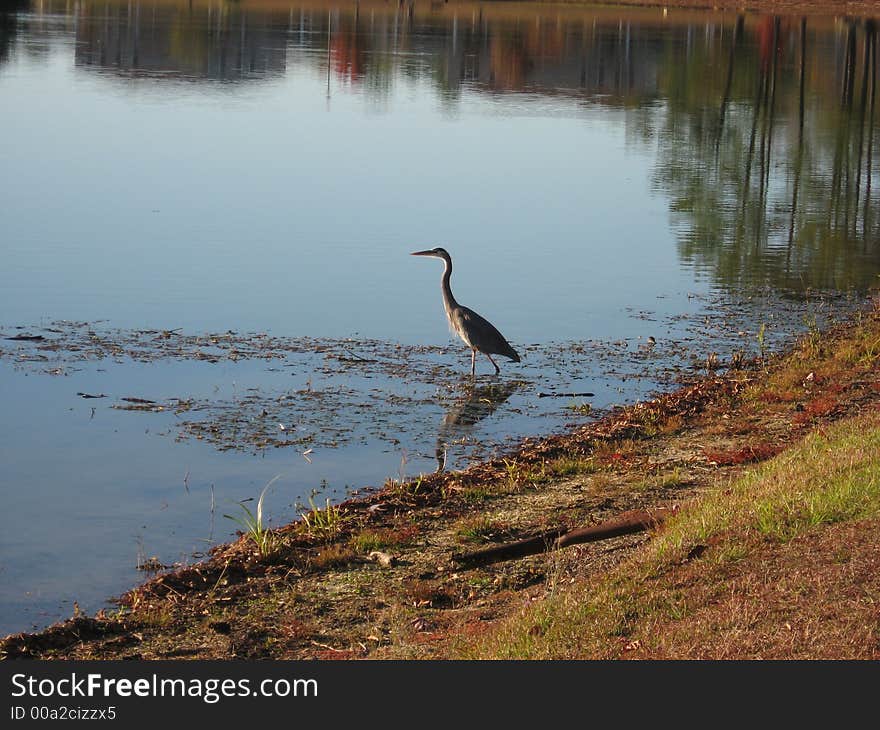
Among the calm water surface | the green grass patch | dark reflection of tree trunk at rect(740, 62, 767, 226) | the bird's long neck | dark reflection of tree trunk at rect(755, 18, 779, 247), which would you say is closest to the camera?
the green grass patch

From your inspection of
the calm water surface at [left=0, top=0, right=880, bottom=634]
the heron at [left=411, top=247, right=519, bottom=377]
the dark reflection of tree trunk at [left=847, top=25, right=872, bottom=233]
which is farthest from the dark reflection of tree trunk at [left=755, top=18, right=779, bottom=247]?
the heron at [left=411, top=247, right=519, bottom=377]

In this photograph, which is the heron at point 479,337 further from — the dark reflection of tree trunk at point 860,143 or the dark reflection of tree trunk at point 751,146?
the dark reflection of tree trunk at point 860,143

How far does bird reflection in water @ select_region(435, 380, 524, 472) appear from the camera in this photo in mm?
14680

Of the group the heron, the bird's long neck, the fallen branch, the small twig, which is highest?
the bird's long neck

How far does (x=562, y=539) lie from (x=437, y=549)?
1027 millimetres

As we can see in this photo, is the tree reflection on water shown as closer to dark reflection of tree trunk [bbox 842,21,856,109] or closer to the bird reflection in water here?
dark reflection of tree trunk [bbox 842,21,856,109]

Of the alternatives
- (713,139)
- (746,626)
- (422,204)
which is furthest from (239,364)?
(713,139)

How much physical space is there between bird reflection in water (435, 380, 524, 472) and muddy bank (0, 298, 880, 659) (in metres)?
0.88

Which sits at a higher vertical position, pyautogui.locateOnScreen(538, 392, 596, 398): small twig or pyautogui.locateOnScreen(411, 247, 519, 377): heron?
pyautogui.locateOnScreen(411, 247, 519, 377): heron

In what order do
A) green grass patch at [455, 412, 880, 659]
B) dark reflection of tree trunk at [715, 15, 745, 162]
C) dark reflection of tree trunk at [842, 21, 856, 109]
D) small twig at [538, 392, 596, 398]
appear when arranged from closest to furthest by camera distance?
green grass patch at [455, 412, 880, 659] < small twig at [538, 392, 596, 398] < dark reflection of tree trunk at [715, 15, 745, 162] < dark reflection of tree trunk at [842, 21, 856, 109]

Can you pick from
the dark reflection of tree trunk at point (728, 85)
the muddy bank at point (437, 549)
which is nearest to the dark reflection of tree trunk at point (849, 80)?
the dark reflection of tree trunk at point (728, 85)

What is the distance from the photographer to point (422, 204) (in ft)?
99.3

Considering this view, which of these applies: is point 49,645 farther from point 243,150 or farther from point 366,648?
point 243,150

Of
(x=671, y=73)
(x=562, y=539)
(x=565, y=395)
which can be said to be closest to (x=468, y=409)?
(x=565, y=395)
